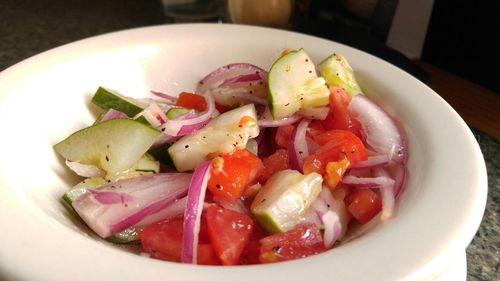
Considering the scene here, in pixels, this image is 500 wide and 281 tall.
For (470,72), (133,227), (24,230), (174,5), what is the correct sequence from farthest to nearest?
1. (174,5)
2. (470,72)
3. (133,227)
4. (24,230)

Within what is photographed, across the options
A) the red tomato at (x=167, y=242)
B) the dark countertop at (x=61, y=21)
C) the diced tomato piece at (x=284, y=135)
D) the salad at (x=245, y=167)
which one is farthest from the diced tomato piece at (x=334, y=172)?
the dark countertop at (x=61, y=21)

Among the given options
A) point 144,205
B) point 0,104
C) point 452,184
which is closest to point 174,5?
point 0,104

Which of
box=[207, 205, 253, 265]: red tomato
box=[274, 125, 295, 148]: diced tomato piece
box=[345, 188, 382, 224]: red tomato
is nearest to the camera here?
box=[207, 205, 253, 265]: red tomato

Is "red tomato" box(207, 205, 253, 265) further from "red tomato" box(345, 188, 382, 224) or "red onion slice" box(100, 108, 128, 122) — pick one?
"red onion slice" box(100, 108, 128, 122)

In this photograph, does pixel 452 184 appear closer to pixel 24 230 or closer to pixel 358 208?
pixel 358 208

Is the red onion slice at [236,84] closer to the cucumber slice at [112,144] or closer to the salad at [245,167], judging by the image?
the salad at [245,167]

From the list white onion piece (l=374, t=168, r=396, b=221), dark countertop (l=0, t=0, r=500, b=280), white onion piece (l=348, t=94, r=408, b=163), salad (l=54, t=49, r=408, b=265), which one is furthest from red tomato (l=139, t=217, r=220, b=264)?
dark countertop (l=0, t=0, r=500, b=280)
